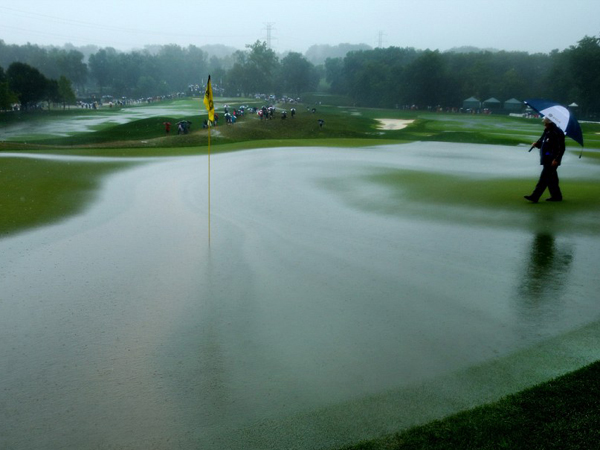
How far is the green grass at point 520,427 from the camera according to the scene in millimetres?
4254

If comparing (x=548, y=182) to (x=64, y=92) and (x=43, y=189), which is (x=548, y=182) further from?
(x=64, y=92)

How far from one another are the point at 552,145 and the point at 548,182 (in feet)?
3.90

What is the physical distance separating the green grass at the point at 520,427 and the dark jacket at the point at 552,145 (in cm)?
1010

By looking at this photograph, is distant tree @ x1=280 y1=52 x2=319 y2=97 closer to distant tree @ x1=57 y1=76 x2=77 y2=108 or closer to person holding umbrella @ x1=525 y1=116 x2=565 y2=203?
distant tree @ x1=57 y1=76 x2=77 y2=108

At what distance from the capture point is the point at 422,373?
558cm

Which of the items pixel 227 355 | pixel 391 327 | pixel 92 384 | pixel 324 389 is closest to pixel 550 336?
pixel 391 327

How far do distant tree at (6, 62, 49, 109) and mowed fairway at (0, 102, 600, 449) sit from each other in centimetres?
7021

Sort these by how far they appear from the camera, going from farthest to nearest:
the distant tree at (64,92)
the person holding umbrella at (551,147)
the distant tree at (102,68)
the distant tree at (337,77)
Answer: the distant tree at (337,77) < the distant tree at (102,68) < the distant tree at (64,92) < the person holding umbrella at (551,147)

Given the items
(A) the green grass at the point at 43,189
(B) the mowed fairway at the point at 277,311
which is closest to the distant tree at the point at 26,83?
(A) the green grass at the point at 43,189

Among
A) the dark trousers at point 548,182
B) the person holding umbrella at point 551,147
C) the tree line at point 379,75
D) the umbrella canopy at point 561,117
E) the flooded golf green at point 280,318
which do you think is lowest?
the flooded golf green at point 280,318

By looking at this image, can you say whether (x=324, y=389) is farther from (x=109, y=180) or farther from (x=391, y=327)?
(x=109, y=180)

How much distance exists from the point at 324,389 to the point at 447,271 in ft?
14.6

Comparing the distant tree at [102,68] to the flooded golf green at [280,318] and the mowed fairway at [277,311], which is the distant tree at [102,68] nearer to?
the mowed fairway at [277,311]

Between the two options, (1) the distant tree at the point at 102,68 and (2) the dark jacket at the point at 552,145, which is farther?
(1) the distant tree at the point at 102,68
